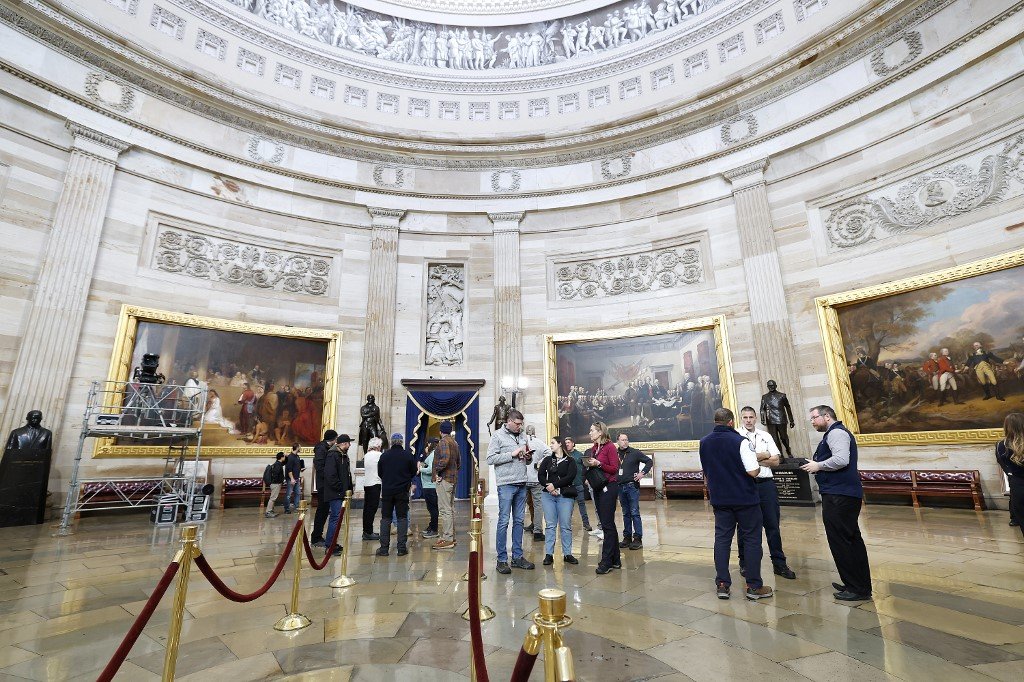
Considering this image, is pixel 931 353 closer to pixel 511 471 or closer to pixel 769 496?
pixel 769 496

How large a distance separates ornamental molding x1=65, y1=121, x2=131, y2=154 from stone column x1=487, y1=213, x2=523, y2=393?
1025cm

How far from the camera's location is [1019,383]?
9.23 meters

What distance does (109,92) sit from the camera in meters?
12.7

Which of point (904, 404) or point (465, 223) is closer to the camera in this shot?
point (904, 404)

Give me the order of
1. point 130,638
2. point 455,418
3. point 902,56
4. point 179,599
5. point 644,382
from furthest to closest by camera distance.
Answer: point 455,418, point 644,382, point 902,56, point 179,599, point 130,638

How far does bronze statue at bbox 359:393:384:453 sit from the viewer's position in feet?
44.7

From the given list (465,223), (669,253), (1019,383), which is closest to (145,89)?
(465,223)

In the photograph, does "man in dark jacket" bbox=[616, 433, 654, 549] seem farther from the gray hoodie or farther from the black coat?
the black coat

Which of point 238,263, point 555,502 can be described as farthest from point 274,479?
point 555,502

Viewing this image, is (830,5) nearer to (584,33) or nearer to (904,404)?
(584,33)

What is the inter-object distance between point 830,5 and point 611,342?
10.9 m

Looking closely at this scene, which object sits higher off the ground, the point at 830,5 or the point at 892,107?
the point at 830,5

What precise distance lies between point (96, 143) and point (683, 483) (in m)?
17.5

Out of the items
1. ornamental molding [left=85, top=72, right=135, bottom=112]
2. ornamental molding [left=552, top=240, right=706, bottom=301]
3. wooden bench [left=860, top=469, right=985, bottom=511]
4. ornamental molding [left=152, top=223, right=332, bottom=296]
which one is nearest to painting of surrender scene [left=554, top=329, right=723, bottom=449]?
ornamental molding [left=552, top=240, right=706, bottom=301]
